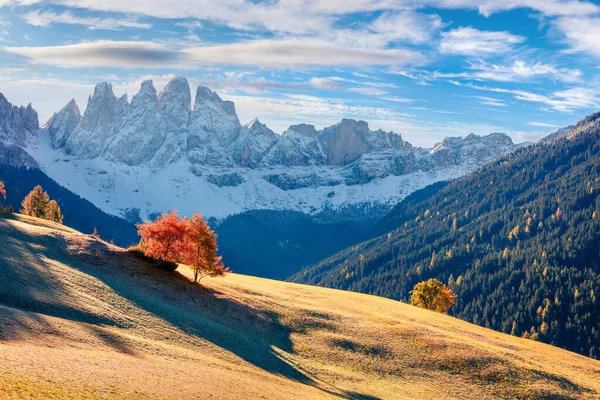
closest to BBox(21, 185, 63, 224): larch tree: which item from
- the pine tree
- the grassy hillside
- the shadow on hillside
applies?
the pine tree

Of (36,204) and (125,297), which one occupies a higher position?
(36,204)

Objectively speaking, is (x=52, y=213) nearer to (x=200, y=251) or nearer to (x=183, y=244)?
(x=183, y=244)

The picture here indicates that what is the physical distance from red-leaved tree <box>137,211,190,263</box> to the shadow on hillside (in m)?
2.73

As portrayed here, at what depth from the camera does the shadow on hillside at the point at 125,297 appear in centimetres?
4978

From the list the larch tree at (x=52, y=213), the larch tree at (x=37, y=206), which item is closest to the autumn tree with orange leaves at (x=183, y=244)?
the larch tree at (x=37, y=206)

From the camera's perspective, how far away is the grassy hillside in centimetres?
3909

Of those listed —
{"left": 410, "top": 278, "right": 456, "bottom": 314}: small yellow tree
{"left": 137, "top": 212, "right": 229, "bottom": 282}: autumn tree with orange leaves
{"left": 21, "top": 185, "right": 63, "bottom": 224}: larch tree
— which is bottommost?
{"left": 410, "top": 278, "right": 456, "bottom": 314}: small yellow tree

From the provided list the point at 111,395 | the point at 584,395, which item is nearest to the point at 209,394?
the point at 111,395

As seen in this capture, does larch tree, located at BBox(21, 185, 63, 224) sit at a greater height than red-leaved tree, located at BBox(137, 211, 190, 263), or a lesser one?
lesser

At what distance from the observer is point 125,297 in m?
62.3

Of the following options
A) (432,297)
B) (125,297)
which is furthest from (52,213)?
(432,297)

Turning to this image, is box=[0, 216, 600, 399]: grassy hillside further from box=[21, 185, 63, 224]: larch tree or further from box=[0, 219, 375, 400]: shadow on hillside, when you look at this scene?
box=[21, 185, 63, 224]: larch tree

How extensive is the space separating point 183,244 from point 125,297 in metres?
17.2

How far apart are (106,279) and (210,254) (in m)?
16.8
